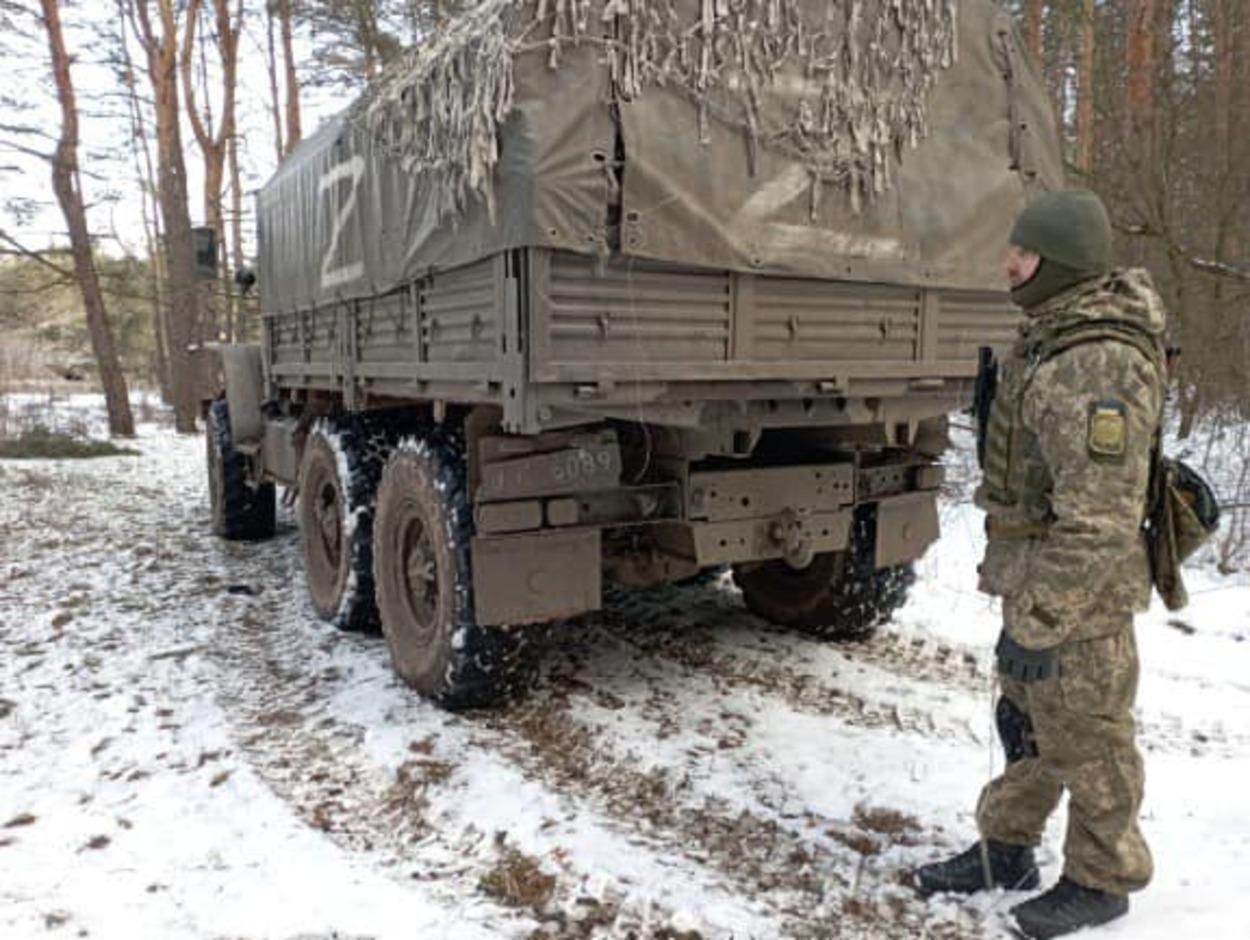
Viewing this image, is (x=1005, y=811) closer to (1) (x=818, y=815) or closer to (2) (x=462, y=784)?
(1) (x=818, y=815)

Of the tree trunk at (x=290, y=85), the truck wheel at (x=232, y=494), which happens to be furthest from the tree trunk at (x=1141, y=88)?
the tree trunk at (x=290, y=85)

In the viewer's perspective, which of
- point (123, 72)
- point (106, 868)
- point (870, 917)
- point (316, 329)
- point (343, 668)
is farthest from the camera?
point (123, 72)

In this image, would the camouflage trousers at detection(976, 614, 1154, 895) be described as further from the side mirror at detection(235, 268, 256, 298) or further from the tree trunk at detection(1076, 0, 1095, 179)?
the tree trunk at detection(1076, 0, 1095, 179)

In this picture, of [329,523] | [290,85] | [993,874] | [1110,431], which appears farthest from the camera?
[290,85]

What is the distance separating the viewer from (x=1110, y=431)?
6.87 feet

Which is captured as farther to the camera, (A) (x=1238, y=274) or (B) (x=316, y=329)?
(A) (x=1238, y=274)

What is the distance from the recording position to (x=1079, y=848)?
2.36m

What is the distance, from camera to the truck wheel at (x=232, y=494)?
7.87 meters

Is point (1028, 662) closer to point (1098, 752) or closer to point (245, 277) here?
point (1098, 752)

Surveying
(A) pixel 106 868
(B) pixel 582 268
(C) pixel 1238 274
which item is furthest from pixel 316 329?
(C) pixel 1238 274

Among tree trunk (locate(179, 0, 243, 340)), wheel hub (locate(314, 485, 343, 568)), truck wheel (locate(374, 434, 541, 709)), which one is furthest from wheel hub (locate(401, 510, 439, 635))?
tree trunk (locate(179, 0, 243, 340))

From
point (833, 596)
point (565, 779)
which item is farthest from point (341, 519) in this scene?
point (833, 596)

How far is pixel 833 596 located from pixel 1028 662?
263 centimetres

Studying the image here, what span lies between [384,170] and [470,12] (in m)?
1.03
